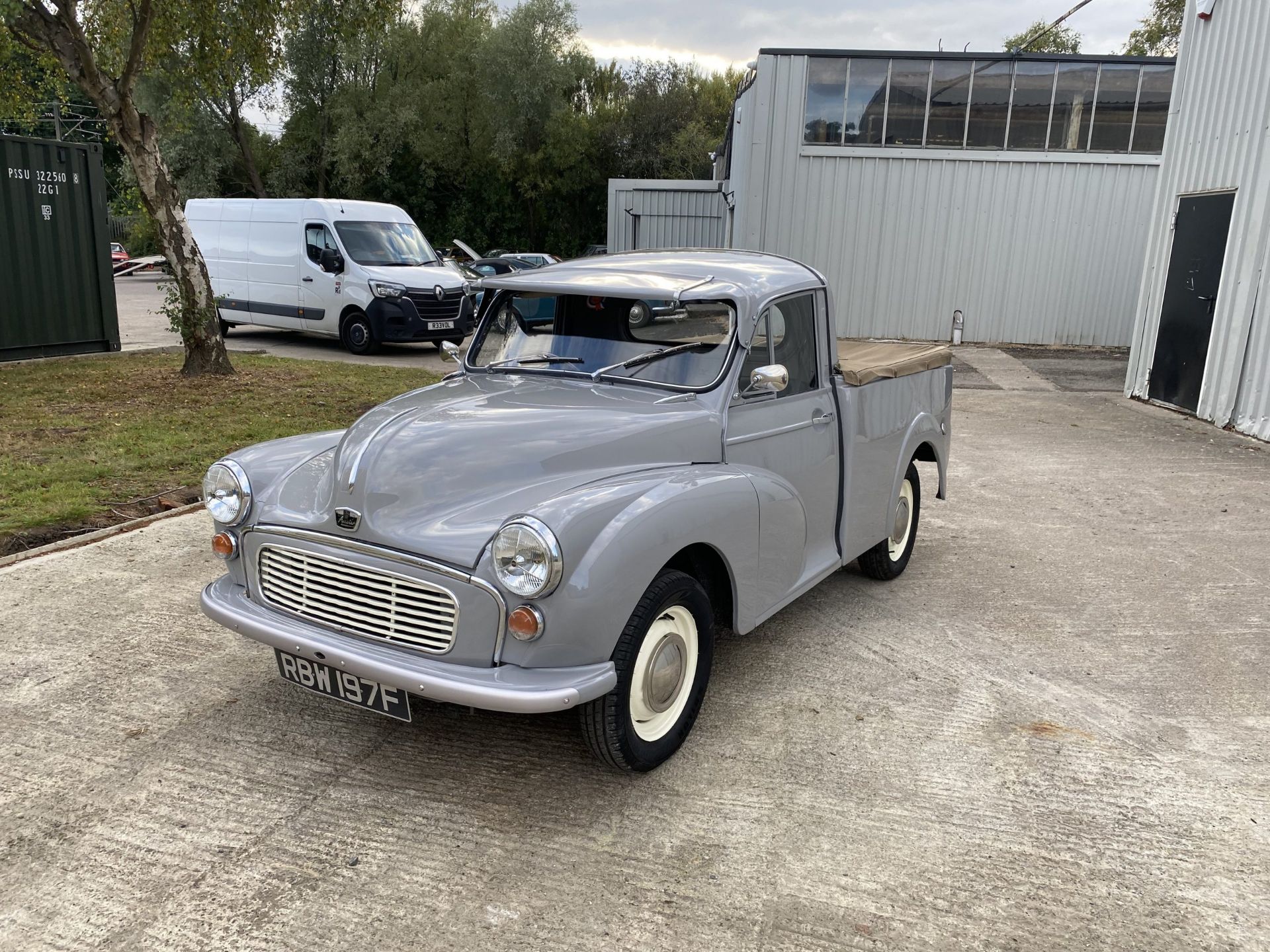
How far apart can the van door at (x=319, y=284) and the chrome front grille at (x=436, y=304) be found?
123 cm

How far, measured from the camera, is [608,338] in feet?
13.4

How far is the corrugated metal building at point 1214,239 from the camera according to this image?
9883mm

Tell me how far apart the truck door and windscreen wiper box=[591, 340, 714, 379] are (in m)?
0.22

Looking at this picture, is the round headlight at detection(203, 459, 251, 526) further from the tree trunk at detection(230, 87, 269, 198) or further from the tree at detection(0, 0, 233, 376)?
the tree trunk at detection(230, 87, 269, 198)

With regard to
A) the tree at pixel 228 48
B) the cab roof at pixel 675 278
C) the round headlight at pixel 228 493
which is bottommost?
the round headlight at pixel 228 493

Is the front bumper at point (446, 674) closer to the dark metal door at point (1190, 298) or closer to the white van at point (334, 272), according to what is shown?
the dark metal door at point (1190, 298)

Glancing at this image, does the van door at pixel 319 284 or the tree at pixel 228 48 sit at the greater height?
the tree at pixel 228 48

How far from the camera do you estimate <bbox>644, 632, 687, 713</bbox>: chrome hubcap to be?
3172 mm

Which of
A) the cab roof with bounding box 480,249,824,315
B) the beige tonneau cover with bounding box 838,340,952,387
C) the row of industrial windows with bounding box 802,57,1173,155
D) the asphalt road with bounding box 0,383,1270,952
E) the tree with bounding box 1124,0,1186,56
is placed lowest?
the asphalt road with bounding box 0,383,1270,952

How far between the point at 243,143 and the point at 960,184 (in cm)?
2768

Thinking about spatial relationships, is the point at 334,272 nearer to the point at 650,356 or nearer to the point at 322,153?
the point at 650,356

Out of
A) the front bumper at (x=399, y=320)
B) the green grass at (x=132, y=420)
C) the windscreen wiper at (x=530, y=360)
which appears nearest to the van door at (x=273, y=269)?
the front bumper at (x=399, y=320)

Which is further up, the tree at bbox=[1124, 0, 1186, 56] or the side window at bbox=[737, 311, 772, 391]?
the tree at bbox=[1124, 0, 1186, 56]

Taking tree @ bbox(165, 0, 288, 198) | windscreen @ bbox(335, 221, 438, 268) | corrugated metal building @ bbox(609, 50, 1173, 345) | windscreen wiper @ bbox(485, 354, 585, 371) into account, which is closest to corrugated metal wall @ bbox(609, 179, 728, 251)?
corrugated metal building @ bbox(609, 50, 1173, 345)
